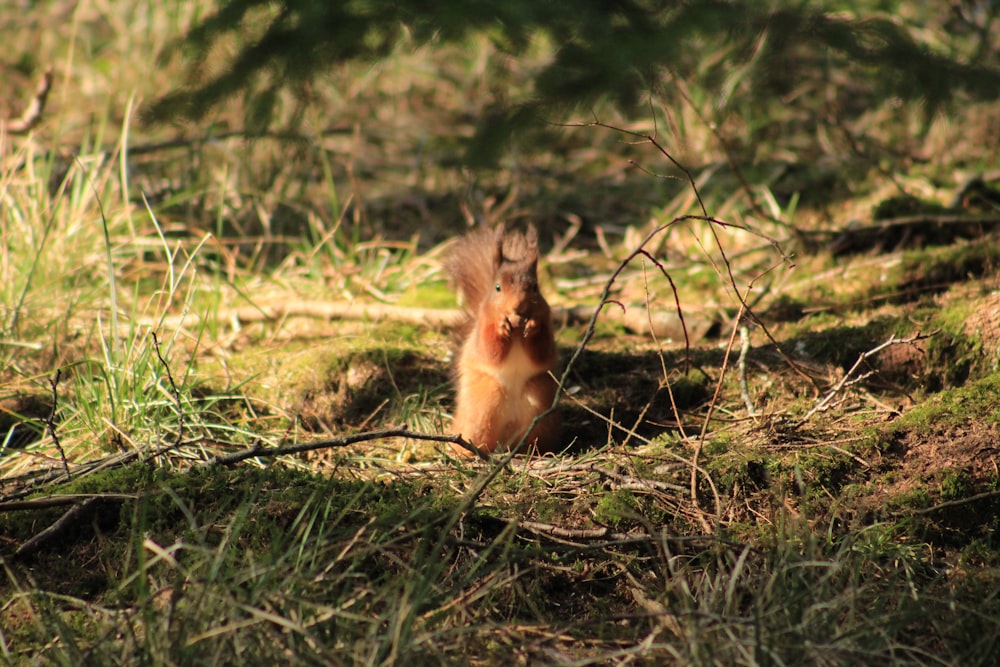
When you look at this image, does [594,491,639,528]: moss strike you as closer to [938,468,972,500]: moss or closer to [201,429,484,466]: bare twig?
[201,429,484,466]: bare twig

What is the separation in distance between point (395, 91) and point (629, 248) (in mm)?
3013

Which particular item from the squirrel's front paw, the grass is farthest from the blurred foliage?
the squirrel's front paw

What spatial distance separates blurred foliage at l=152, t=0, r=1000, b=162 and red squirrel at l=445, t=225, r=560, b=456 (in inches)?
26.2

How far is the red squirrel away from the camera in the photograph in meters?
3.10

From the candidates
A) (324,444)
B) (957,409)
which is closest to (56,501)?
(324,444)

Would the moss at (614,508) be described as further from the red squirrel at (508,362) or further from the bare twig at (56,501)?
the bare twig at (56,501)

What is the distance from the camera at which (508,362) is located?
3.16 metres

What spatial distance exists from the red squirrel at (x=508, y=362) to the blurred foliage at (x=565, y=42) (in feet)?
2.19

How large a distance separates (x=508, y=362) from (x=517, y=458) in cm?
32

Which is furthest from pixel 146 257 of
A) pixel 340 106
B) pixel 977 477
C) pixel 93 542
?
pixel 977 477

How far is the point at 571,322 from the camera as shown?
443cm

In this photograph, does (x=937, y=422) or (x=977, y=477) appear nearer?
(x=977, y=477)

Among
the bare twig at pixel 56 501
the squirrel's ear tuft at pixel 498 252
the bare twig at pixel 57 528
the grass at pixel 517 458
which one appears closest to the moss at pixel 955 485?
the grass at pixel 517 458

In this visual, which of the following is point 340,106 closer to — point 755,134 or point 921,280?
point 755,134
